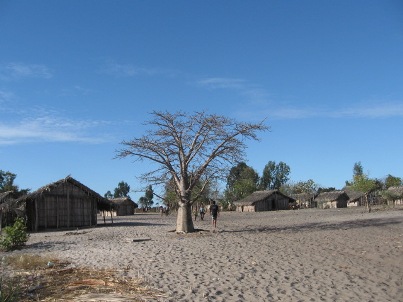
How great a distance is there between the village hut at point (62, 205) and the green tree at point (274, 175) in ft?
223

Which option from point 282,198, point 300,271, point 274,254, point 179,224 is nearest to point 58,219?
point 179,224

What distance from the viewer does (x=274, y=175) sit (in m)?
97.1

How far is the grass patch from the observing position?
25.7 feet

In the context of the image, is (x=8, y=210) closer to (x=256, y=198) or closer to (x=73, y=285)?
(x=73, y=285)

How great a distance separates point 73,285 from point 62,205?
20.0 meters

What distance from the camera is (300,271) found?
1091 cm

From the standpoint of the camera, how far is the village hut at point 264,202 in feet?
195

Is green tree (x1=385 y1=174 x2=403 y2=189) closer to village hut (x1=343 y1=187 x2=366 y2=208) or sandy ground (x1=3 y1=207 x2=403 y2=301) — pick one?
village hut (x1=343 y1=187 x2=366 y2=208)

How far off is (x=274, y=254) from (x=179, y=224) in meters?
A: 8.94

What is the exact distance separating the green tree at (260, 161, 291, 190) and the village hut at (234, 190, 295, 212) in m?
30.7

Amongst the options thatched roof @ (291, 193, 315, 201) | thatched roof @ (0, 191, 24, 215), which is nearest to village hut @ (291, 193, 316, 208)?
thatched roof @ (291, 193, 315, 201)

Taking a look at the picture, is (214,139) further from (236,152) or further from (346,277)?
(346,277)

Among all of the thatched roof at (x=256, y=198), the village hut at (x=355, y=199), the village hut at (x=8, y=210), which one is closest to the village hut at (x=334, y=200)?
the village hut at (x=355, y=199)

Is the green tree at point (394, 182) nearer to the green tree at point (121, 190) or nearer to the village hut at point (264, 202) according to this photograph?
the village hut at point (264, 202)
